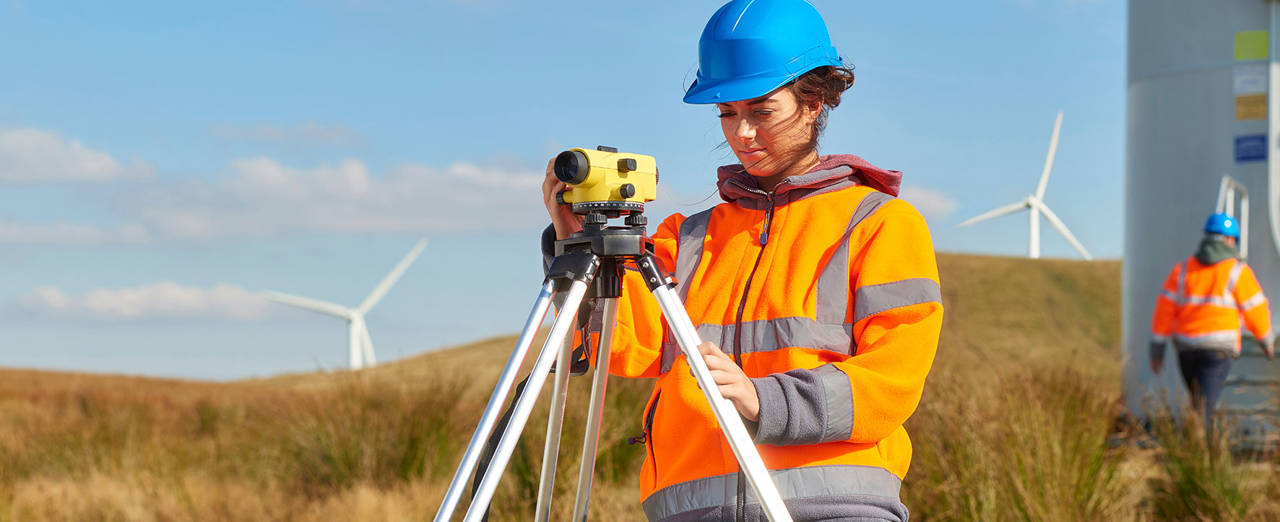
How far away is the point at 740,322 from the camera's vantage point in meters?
1.98

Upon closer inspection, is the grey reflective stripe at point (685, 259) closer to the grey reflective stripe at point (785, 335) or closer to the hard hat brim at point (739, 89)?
the grey reflective stripe at point (785, 335)

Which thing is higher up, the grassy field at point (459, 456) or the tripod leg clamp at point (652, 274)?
the tripod leg clamp at point (652, 274)

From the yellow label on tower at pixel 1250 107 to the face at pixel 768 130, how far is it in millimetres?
8421

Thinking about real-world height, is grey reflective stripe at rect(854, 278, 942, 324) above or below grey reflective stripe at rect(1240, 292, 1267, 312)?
above

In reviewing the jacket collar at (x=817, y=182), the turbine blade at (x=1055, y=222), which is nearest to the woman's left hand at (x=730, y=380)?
the jacket collar at (x=817, y=182)

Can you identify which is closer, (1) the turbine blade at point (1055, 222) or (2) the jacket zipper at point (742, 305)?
(2) the jacket zipper at point (742, 305)

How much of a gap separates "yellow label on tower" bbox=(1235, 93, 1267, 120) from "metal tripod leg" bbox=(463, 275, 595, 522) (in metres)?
8.96

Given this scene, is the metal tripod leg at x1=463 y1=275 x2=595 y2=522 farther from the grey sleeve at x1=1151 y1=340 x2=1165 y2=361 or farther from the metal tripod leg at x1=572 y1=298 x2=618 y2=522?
the grey sleeve at x1=1151 y1=340 x2=1165 y2=361

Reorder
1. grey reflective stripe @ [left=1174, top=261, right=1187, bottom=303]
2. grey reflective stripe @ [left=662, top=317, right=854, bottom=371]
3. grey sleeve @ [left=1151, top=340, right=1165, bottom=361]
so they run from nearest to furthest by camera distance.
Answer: grey reflective stripe @ [left=662, top=317, right=854, bottom=371] < grey reflective stripe @ [left=1174, top=261, right=1187, bottom=303] < grey sleeve @ [left=1151, top=340, right=1165, bottom=361]

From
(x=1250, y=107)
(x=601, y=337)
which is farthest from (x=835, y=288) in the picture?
(x=1250, y=107)

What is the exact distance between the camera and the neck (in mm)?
2113

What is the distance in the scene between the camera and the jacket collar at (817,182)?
2.06 meters

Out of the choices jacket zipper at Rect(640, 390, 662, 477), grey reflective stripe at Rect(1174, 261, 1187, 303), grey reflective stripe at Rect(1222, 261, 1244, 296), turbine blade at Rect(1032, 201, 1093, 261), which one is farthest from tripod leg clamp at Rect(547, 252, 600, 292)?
turbine blade at Rect(1032, 201, 1093, 261)

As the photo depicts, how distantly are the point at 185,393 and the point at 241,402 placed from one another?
2.38 m
